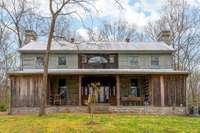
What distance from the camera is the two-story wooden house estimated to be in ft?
84.9

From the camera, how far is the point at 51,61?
1131 inches

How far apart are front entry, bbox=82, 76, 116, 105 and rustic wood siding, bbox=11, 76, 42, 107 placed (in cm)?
432

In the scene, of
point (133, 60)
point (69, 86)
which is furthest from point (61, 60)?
point (133, 60)

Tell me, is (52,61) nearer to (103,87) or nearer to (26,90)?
(26,90)

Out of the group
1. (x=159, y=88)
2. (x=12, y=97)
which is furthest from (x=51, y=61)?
(x=159, y=88)

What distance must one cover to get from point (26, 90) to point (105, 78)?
21.5ft

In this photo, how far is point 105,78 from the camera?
2917 cm

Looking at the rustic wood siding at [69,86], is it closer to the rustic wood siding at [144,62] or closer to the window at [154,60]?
the rustic wood siding at [144,62]

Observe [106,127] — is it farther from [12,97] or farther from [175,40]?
[175,40]

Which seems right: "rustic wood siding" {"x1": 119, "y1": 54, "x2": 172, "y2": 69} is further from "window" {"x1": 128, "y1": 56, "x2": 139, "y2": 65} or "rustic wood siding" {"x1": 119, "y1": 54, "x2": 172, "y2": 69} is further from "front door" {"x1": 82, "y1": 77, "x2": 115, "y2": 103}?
"front door" {"x1": 82, "y1": 77, "x2": 115, "y2": 103}

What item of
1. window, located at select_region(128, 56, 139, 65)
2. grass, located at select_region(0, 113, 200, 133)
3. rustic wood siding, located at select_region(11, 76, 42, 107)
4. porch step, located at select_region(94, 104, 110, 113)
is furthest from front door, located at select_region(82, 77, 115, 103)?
grass, located at select_region(0, 113, 200, 133)

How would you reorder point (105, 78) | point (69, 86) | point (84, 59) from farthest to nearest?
point (105, 78) < point (84, 59) < point (69, 86)

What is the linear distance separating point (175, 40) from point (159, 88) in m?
15.4

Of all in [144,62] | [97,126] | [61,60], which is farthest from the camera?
[144,62]
